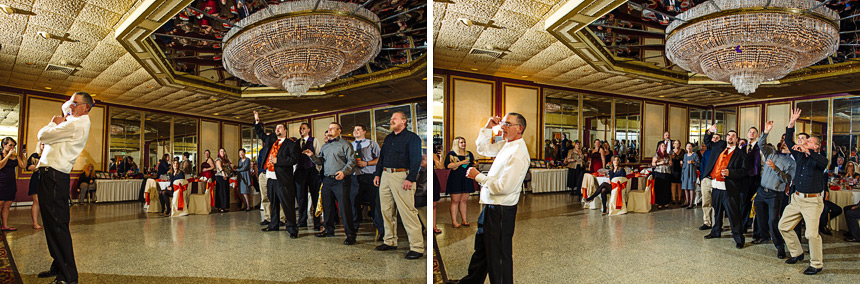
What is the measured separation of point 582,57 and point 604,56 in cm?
69

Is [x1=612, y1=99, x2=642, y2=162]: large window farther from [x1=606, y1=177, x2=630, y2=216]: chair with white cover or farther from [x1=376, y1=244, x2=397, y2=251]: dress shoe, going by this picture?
[x1=376, y1=244, x2=397, y2=251]: dress shoe

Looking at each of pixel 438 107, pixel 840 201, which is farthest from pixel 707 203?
pixel 438 107

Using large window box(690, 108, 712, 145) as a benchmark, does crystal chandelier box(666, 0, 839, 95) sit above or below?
above

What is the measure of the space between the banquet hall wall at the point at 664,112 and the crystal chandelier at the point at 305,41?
4.12 ft

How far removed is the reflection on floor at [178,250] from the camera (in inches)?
58.2

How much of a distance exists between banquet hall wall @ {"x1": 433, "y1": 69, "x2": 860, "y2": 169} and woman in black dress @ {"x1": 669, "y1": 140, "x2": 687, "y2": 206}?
0.52 feet

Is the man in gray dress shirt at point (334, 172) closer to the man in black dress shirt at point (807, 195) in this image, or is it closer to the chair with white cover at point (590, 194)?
the chair with white cover at point (590, 194)

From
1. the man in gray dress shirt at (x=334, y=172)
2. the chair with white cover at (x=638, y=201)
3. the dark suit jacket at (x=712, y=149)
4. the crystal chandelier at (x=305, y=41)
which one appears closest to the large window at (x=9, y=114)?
the crystal chandelier at (x=305, y=41)

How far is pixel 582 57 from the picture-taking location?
15.4 ft

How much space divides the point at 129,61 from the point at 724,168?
219 inches

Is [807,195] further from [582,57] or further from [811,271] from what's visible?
[582,57]

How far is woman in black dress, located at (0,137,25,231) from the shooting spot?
143cm

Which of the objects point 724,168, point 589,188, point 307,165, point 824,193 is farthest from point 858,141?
point 307,165

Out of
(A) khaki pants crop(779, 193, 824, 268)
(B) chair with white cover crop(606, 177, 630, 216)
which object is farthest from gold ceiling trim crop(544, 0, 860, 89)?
(B) chair with white cover crop(606, 177, 630, 216)
